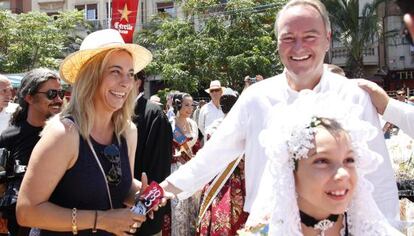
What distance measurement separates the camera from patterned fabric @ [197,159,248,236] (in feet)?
16.8

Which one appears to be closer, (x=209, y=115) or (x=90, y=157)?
(x=90, y=157)

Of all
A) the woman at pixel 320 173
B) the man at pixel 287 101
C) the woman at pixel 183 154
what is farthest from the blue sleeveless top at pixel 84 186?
the woman at pixel 183 154

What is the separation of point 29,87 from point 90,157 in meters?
1.48

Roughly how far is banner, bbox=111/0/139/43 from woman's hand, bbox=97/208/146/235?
1263 cm

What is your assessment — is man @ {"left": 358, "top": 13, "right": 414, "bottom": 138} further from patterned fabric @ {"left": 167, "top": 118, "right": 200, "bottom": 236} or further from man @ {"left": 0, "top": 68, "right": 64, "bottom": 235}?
patterned fabric @ {"left": 167, "top": 118, "right": 200, "bottom": 236}

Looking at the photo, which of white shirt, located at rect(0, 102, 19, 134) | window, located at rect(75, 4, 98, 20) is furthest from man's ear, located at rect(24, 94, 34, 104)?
window, located at rect(75, 4, 98, 20)

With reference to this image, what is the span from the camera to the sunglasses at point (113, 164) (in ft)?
8.60

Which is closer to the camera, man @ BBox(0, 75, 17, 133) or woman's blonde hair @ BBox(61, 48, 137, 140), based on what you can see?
woman's blonde hair @ BBox(61, 48, 137, 140)

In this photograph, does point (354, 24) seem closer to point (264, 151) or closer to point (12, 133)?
point (12, 133)

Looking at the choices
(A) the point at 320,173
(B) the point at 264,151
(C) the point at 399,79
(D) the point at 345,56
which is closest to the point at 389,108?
(B) the point at 264,151

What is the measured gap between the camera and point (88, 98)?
2.62m

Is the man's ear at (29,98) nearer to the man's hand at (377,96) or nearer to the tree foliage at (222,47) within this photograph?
the man's hand at (377,96)

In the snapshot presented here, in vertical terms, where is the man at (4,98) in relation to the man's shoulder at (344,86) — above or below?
below

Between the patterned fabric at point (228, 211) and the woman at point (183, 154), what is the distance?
2.55ft
